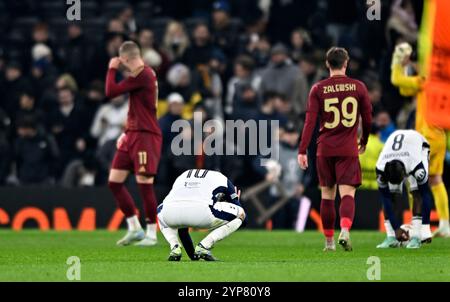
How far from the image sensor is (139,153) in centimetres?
1336

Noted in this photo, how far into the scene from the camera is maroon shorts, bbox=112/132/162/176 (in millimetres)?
13375

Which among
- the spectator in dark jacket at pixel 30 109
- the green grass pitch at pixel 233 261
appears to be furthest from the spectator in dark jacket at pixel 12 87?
the green grass pitch at pixel 233 261


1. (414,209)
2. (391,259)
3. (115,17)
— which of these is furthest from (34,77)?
(391,259)

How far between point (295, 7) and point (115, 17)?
3.75 m

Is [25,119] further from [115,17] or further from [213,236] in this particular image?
[213,236]

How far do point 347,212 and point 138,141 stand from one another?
3076 millimetres

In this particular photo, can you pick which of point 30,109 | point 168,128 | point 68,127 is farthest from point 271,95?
point 30,109

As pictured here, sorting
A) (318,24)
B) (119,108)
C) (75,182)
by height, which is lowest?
(75,182)

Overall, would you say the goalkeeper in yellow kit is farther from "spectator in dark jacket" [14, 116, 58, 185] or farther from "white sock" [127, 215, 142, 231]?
"spectator in dark jacket" [14, 116, 58, 185]

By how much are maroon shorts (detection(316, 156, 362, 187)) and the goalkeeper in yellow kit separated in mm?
2728

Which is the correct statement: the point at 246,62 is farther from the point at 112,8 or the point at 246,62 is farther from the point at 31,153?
the point at 112,8

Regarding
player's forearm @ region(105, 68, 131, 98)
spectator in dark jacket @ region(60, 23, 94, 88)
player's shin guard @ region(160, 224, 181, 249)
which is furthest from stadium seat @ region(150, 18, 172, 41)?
player's shin guard @ region(160, 224, 181, 249)
